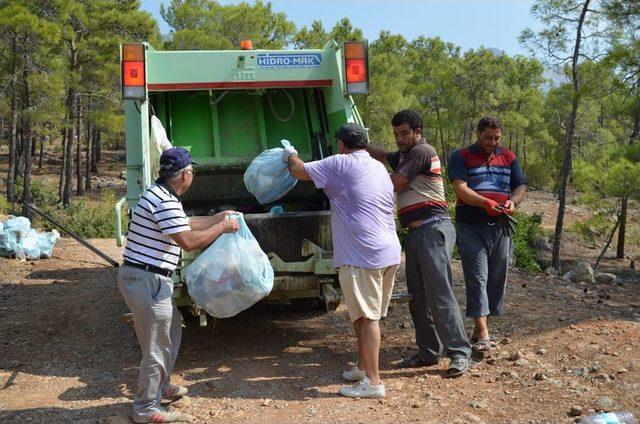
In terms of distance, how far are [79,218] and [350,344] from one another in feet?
36.7

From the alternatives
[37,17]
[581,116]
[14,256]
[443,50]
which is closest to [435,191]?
[14,256]

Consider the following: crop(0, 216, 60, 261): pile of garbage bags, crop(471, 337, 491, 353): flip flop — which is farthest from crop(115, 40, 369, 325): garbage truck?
crop(0, 216, 60, 261): pile of garbage bags

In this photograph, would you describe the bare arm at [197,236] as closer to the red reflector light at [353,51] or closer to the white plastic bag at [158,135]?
the white plastic bag at [158,135]

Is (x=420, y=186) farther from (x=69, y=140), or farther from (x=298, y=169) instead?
(x=69, y=140)

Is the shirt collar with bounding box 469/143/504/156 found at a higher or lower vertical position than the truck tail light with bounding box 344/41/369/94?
lower

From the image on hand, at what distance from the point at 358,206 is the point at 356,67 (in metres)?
1.73

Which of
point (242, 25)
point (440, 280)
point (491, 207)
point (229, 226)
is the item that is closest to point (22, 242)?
point (229, 226)

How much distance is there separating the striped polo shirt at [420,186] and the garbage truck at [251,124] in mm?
611

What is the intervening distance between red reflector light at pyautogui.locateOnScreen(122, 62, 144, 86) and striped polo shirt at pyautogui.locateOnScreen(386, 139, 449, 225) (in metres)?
2.03

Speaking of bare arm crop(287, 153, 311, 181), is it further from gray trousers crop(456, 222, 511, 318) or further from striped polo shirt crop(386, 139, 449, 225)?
gray trousers crop(456, 222, 511, 318)

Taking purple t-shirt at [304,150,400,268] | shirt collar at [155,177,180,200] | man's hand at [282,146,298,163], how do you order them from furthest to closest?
man's hand at [282,146,298,163] < purple t-shirt at [304,150,400,268] < shirt collar at [155,177,180,200]

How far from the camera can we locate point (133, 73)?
16.6 feet

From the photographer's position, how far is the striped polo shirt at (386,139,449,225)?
4.36 metres

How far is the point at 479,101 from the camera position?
2988cm
